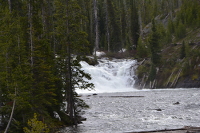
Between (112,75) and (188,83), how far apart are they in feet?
58.8

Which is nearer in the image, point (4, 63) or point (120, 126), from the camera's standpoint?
point (4, 63)

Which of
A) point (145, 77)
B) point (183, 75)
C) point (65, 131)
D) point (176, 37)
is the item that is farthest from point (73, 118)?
point (176, 37)

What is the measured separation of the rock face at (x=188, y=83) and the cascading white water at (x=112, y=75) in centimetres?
1144

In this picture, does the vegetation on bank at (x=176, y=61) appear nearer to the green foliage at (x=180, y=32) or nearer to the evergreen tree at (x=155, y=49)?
the green foliage at (x=180, y=32)

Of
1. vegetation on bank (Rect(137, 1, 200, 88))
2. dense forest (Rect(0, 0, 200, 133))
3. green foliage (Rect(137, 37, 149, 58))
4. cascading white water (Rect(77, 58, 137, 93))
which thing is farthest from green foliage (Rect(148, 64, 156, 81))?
dense forest (Rect(0, 0, 200, 133))

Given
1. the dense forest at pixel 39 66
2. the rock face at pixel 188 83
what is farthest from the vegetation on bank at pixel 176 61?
the dense forest at pixel 39 66

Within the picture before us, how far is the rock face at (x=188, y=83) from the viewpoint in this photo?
5735 cm

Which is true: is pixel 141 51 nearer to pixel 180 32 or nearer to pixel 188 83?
pixel 180 32

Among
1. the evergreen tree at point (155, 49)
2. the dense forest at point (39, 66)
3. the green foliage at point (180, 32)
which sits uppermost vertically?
the green foliage at point (180, 32)

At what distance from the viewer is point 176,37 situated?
3068 inches

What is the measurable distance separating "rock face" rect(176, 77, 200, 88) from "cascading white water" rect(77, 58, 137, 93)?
11.4m

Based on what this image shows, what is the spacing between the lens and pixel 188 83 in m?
58.5

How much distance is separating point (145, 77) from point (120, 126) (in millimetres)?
46373

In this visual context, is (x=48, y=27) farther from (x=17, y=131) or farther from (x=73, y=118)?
(x=17, y=131)
